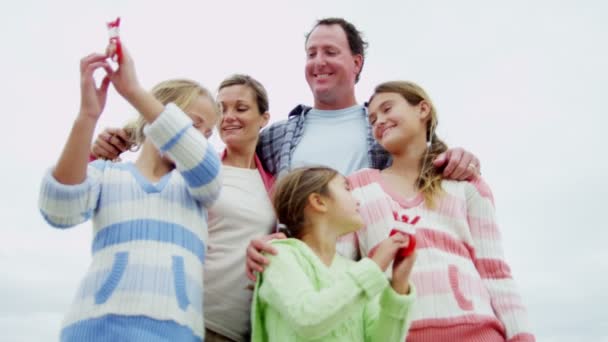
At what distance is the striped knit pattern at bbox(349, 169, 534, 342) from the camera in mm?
3281

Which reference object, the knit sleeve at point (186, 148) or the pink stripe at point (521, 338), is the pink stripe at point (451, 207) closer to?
the pink stripe at point (521, 338)

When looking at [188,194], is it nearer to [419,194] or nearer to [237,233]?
[237,233]

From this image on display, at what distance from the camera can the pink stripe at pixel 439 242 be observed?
3.50m

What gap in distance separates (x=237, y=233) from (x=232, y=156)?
844 millimetres

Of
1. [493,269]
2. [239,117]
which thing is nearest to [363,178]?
[493,269]

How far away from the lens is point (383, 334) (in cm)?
295

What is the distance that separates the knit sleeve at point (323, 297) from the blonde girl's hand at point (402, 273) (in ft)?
0.47

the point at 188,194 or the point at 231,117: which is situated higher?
the point at 231,117

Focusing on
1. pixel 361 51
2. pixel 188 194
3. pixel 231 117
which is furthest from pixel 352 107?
pixel 188 194

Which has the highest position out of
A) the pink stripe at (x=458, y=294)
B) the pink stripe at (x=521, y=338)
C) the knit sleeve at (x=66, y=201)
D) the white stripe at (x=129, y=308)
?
the knit sleeve at (x=66, y=201)

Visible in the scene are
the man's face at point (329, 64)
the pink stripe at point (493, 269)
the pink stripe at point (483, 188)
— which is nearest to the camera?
the pink stripe at point (493, 269)

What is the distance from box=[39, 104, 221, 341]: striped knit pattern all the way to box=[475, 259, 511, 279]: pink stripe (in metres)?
1.63

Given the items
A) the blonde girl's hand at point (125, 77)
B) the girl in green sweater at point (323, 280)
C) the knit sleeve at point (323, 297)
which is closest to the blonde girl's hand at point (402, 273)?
the girl in green sweater at point (323, 280)

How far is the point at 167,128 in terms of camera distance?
286 cm
